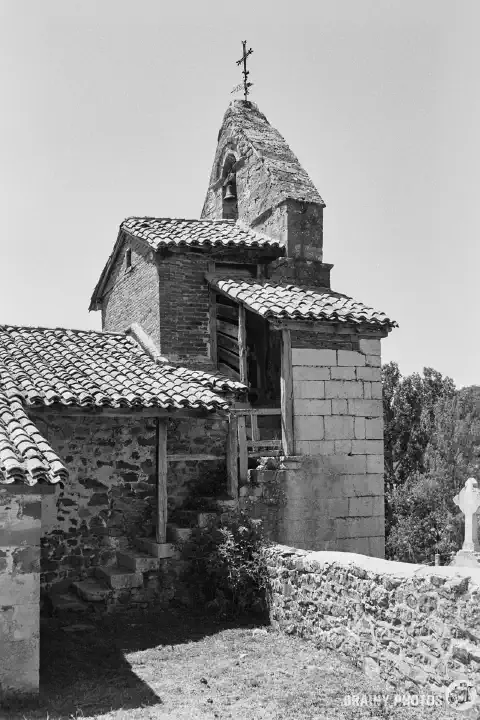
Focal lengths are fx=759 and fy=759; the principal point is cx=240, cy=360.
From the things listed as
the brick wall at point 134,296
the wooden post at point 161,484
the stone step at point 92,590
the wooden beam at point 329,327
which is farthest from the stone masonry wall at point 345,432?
the stone step at point 92,590

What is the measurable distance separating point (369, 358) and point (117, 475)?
466cm

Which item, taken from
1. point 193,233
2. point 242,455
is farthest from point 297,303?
point 193,233

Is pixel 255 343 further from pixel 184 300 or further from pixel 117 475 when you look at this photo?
pixel 117 475

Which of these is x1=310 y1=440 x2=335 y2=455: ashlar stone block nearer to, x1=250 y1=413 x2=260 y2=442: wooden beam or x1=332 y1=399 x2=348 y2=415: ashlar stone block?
x1=332 y1=399 x2=348 y2=415: ashlar stone block

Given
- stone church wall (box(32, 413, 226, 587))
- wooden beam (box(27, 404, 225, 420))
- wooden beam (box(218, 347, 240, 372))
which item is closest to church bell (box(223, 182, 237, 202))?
wooden beam (box(218, 347, 240, 372))

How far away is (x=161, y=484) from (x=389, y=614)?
182 inches

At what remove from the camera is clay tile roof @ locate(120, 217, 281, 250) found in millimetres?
13648

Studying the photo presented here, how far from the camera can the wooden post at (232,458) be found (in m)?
11.5

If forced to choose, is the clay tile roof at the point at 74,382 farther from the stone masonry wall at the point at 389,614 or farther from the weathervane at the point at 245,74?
the weathervane at the point at 245,74

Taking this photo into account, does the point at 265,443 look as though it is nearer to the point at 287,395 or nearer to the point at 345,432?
the point at 287,395

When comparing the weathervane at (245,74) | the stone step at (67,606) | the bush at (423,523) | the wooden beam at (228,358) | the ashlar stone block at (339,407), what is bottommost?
the bush at (423,523)

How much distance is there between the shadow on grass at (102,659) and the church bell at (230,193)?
9.50 m

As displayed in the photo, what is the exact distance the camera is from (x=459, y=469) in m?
29.8

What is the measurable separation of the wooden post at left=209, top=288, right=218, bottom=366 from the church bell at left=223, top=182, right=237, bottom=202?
3.59 meters
